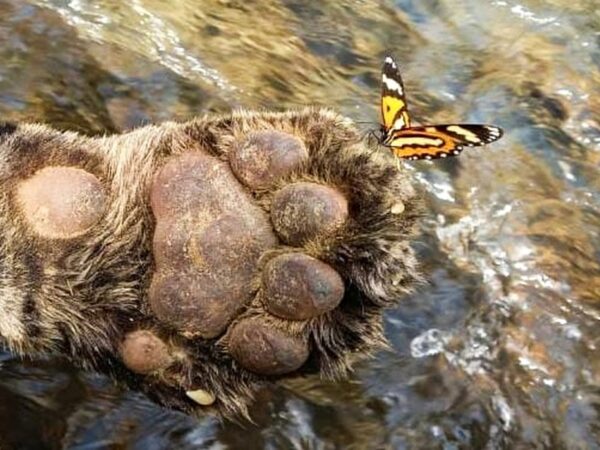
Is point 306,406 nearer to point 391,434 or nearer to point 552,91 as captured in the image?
point 391,434

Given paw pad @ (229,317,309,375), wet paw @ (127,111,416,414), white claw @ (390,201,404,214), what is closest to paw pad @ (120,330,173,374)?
wet paw @ (127,111,416,414)

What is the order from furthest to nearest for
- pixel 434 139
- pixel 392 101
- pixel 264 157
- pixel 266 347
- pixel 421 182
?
1. pixel 421 182
2. pixel 392 101
3. pixel 434 139
4. pixel 264 157
5. pixel 266 347

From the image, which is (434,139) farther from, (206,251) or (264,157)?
(206,251)

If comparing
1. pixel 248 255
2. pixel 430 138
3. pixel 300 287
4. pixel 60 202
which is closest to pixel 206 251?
pixel 248 255

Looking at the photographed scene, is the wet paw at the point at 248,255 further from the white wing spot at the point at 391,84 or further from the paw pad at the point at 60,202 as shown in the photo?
the white wing spot at the point at 391,84

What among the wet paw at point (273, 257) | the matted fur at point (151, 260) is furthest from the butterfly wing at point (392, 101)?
the wet paw at point (273, 257)

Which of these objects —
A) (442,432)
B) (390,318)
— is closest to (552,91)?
(390,318)
